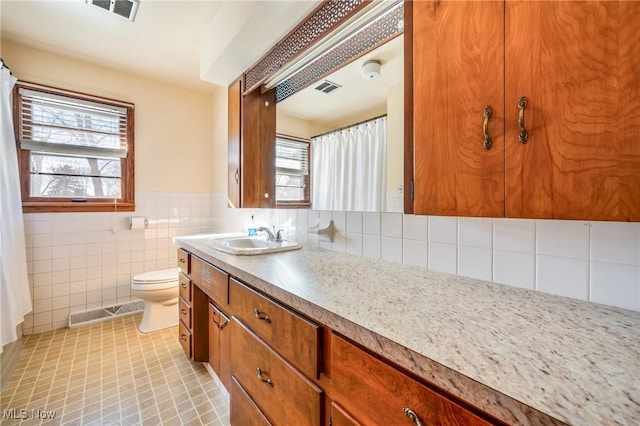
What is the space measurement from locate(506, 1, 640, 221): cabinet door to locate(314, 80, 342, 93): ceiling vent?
1.07 metres

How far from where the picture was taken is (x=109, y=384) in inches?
62.4

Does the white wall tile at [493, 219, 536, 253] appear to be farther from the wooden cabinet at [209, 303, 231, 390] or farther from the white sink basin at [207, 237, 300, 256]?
the wooden cabinet at [209, 303, 231, 390]

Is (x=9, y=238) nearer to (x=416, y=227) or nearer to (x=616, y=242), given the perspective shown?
(x=416, y=227)

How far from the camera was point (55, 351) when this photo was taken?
1.92 meters

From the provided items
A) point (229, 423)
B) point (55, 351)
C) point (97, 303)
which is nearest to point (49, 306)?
point (97, 303)

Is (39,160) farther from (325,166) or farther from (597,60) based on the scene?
(597,60)

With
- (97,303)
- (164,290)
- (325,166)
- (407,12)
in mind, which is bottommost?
(97,303)

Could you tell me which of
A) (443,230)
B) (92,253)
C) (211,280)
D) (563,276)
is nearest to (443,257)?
(443,230)

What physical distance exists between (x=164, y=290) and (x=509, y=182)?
249 centimetres

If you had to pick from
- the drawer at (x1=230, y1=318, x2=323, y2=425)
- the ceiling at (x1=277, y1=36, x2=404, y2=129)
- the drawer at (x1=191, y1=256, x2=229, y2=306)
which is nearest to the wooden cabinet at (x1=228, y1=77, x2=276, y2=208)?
the ceiling at (x1=277, y1=36, x2=404, y2=129)

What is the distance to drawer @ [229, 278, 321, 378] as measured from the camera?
730 mm

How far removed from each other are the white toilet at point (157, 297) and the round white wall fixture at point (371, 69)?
83.8 inches

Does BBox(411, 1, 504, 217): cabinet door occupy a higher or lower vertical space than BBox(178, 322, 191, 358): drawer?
higher

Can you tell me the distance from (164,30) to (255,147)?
43.0 inches
